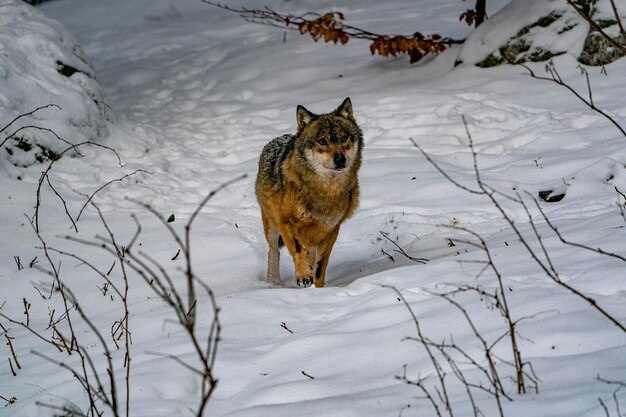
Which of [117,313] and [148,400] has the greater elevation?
[148,400]

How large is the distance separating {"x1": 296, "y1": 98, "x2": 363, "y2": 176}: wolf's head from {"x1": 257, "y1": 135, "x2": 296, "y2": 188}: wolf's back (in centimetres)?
25

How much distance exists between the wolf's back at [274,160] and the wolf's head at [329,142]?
250 millimetres

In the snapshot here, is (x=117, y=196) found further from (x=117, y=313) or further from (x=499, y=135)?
(x=499, y=135)

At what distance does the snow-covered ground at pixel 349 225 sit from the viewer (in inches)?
140

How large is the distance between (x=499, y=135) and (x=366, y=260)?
3192 millimetres

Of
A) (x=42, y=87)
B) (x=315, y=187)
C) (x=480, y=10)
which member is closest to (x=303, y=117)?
(x=315, y=187)

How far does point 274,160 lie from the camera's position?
7188 mm

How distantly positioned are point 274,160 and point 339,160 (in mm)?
959

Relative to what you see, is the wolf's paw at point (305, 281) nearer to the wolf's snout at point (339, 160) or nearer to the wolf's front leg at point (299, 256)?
the wolf's front leg at point (299, 256)

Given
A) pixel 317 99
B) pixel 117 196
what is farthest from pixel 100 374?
pixel 317 99

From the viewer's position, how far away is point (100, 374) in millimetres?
4227

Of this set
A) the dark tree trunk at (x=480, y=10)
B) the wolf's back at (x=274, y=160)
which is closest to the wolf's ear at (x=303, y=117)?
the wolf's back at (x=274, y=160)

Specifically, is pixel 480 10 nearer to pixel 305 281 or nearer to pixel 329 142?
pixel 329 142

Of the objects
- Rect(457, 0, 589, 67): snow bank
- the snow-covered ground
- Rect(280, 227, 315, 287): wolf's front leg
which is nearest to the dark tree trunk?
Rect(457, 0, 589, 67): snow bank
